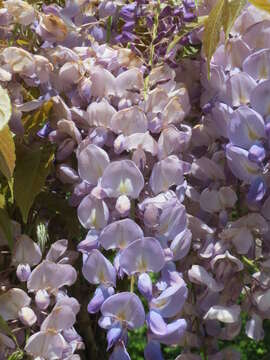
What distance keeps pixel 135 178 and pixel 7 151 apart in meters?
0.10

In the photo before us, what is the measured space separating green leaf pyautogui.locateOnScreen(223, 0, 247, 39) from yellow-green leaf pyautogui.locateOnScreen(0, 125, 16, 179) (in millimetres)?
186

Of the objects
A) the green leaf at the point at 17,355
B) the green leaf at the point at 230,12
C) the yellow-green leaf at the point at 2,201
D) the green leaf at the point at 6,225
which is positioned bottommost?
the green leaf at the point at 17,355

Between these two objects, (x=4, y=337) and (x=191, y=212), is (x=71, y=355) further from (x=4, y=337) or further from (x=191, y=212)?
(x=191, y=212)

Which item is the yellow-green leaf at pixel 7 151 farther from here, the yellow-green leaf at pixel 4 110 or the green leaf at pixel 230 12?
the green leaf at pixel 230 12

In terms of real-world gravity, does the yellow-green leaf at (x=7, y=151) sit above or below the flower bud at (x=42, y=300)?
above

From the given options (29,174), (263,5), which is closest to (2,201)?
(29,174)

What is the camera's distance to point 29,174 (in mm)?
627

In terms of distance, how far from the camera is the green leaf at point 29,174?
0.61 meters

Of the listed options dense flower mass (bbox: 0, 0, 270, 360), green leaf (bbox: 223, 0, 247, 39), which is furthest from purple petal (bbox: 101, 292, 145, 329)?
green leaf (bbox: 223, 0, 247, 39)

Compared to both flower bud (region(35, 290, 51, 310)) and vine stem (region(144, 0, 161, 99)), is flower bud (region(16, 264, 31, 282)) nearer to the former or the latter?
flower bud (region(35, 290, 51, 310))

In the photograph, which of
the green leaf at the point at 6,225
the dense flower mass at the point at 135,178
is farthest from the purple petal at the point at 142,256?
the green leaf at the point at 6,225

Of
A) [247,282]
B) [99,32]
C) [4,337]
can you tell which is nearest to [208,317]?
[247,282]

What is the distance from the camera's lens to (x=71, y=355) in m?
0.59

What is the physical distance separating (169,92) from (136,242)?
0.51ft
